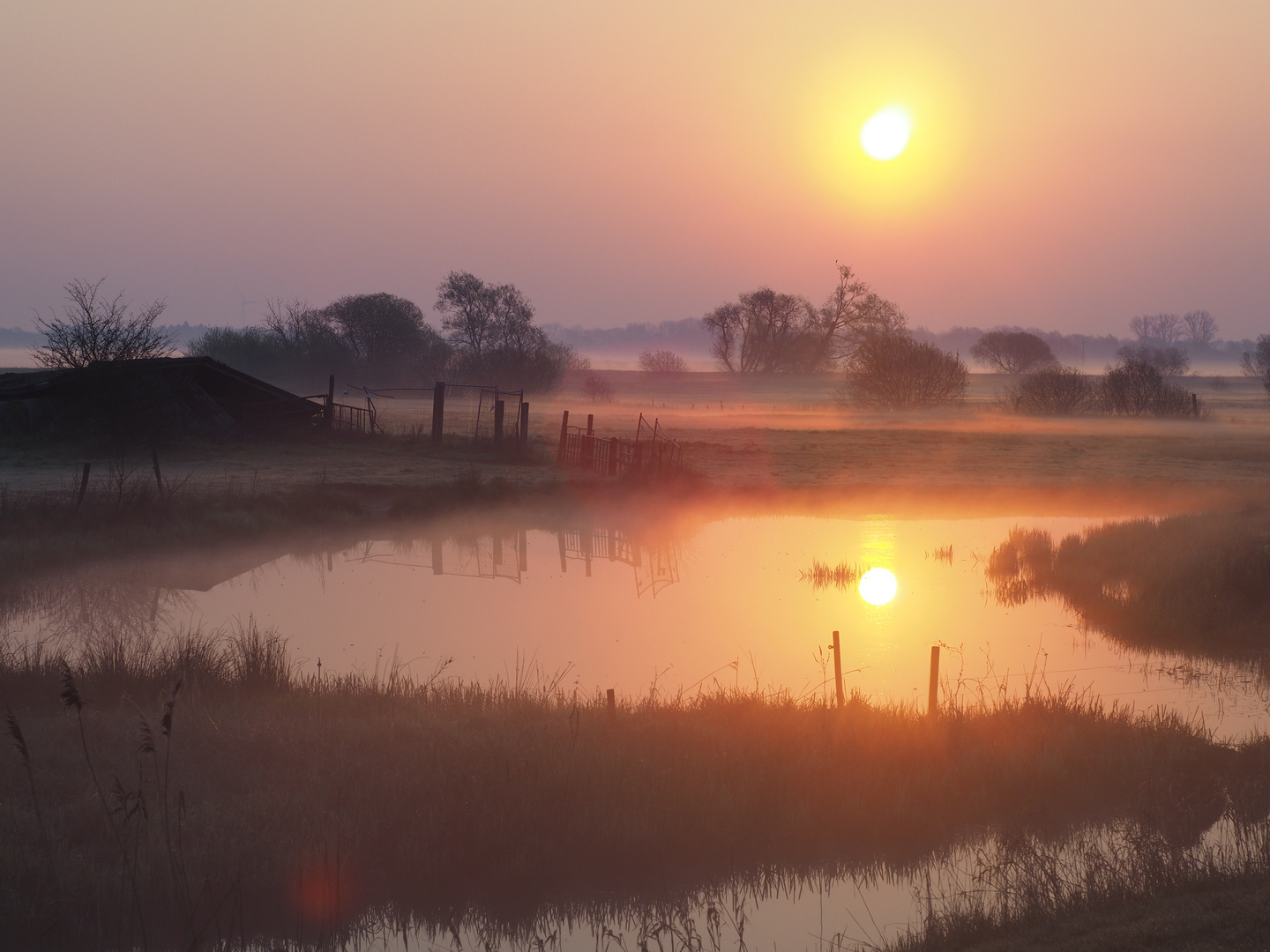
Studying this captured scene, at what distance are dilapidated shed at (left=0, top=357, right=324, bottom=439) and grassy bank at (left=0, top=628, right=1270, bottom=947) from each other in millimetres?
21530

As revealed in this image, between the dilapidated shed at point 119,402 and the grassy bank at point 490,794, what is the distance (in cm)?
2153

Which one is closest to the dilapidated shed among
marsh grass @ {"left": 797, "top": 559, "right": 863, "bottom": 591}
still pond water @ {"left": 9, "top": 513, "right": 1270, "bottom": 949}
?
still pond water @ {"left": 9, "top": 513, "right": 1270, "bottom": 949}

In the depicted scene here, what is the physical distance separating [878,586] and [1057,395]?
4686 cm

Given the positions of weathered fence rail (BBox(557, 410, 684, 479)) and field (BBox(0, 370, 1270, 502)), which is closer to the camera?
weathered fence rail (BBox(557, 410, 684, 479))

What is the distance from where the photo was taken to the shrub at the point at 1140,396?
54531 millimetres

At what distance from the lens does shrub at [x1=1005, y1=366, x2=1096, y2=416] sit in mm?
56875

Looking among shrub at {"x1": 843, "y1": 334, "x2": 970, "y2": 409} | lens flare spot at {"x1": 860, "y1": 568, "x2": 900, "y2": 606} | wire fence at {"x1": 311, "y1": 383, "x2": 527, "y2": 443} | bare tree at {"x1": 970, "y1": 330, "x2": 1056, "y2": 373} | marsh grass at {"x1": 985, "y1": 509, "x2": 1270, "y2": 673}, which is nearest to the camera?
marsh grass at {"x1": 985, "y1": 509, "x2": 1270, "y2": 673}

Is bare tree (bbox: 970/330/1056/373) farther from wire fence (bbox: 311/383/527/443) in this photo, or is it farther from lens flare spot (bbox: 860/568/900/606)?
lens flare spot (bbox: 860/568/900/606)

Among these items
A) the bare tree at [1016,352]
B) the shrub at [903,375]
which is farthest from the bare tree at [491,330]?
the bare tree at [1016,352]

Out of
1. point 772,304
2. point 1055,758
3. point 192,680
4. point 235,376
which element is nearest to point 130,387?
point 235,376

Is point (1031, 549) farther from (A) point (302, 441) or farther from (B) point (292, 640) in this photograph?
(A) point (302, 441)

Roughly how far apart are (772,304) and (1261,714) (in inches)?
3358

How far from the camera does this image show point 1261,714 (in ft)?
31.6

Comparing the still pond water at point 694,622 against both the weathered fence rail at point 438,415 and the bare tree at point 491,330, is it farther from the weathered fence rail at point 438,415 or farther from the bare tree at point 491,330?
the bare tree at point 491,330
